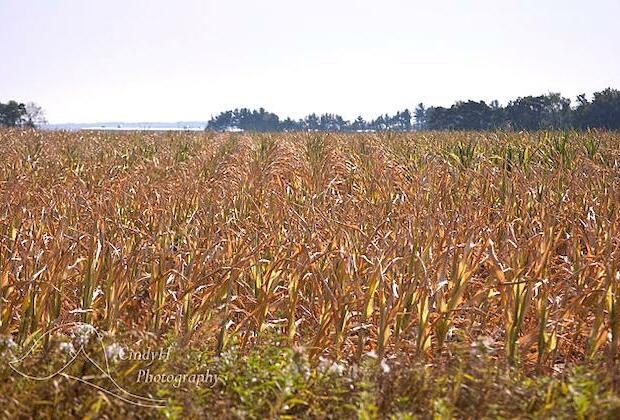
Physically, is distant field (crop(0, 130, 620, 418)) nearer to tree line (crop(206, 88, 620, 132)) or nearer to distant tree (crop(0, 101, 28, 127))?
tree line (crop(206, 88, 620, 132))

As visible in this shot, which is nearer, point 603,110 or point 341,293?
point 341,293

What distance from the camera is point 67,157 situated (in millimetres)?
9219

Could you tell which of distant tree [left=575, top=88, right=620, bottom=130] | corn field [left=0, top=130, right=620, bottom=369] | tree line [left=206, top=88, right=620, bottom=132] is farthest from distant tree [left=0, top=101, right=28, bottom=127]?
corn field [left=0, top=130, right=620, bottom=369]

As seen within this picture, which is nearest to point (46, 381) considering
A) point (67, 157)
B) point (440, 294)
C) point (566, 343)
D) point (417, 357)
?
point (417, 357)

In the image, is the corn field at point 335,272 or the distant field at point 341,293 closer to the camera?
the distant field at point 341,293

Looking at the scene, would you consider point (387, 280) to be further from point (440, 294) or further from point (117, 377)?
point (117, 377)

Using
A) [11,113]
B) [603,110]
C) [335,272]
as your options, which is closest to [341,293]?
[335,272]

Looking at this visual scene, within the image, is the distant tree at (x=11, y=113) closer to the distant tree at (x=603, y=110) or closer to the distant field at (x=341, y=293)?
the distant tree at (x=603, y=110)

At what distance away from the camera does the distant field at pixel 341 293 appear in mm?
1871

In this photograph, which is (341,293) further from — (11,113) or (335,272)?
(11,113)

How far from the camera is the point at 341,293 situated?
9.36ft

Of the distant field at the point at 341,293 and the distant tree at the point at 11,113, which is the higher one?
the distant tree at the point at 11,113

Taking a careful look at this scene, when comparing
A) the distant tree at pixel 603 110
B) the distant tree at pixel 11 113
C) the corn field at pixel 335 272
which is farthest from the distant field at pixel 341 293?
the distant tree at pixel 11 113

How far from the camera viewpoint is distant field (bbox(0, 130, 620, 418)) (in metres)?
1.87
